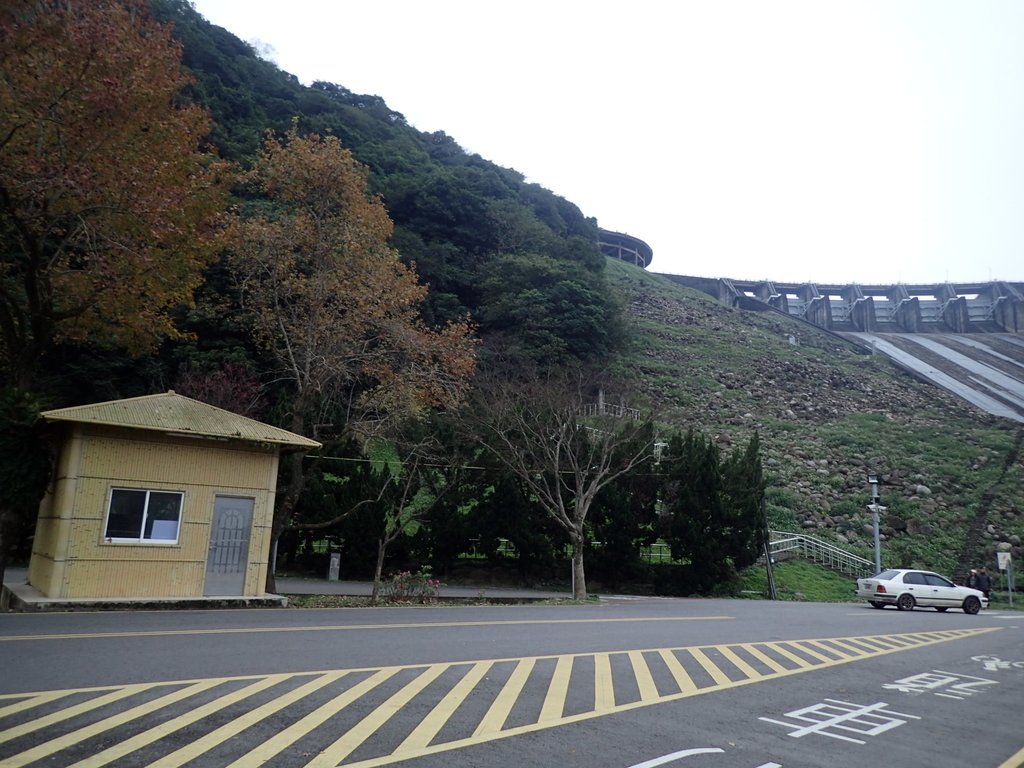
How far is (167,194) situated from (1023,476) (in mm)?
42743

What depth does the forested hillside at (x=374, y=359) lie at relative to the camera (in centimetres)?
1517

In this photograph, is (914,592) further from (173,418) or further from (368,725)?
(368,725)

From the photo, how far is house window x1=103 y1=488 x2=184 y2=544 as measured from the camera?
14805 mm

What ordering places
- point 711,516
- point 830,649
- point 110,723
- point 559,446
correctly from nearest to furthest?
1. point 110,723
2. point 830,649
3. point 559,446
4. point 711,516

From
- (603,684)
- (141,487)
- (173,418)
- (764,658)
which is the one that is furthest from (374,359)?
(603,684)

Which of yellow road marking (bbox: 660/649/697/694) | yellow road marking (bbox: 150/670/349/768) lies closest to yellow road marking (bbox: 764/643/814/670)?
yellow road marking (bbox: 660/649/697/694)

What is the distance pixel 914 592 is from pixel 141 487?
75.0 feet

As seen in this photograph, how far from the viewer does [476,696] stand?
7672 mm

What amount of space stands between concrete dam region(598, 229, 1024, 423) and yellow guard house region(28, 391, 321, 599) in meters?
64.9

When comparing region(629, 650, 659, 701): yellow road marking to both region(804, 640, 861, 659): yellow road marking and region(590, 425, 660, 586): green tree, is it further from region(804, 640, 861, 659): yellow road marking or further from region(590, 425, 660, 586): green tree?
region(590, 425, 660, 586): green tree

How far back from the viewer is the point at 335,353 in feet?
65.7

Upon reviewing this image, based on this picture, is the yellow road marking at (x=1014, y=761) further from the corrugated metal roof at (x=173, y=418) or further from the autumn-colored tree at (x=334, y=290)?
the autumn-colored tree at (x=334, y=290)

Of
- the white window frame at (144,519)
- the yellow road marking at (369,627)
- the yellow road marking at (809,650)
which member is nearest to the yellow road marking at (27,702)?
the yellow road marking at (369,627)

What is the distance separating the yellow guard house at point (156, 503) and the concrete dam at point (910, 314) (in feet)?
213
